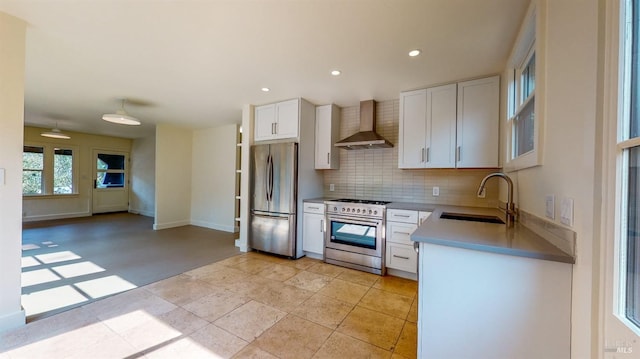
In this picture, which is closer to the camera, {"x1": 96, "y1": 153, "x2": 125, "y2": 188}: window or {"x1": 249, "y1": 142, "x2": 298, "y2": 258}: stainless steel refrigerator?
{"x1": 249, "y1": 142, "x2": 298, "y2": 258}: stainless steel refrigerator

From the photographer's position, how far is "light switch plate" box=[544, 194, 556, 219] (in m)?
1.22

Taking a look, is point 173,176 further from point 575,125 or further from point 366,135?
point 575,125

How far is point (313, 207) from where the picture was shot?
3627mm

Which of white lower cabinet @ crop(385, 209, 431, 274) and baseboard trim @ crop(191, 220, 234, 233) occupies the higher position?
white lower cabinet @ crop(385, 209, 431, 274)

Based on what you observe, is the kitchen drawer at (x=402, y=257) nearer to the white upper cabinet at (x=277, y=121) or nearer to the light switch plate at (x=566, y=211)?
the light switch plate at (x=566, y=211)

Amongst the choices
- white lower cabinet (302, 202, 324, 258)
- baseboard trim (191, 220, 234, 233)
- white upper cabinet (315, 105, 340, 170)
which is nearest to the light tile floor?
white lower cabinet (302, 202, 324, 258)

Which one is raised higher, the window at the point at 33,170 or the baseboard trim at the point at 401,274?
the window at the point at 33,170

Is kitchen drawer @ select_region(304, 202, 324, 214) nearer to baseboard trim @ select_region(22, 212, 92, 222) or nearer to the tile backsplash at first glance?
the tile backsplash

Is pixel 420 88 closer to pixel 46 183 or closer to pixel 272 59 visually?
pixel 272 59

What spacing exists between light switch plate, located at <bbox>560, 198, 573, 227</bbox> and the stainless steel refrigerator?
2835mm

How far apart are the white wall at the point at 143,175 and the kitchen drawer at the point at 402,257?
719cm

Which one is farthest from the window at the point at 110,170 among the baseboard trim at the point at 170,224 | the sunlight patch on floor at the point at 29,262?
the sunlight patch on floor at the point at 29,262

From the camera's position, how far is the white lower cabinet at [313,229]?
3.56m

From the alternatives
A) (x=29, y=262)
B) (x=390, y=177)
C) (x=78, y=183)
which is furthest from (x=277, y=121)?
(x=78, y=183)
